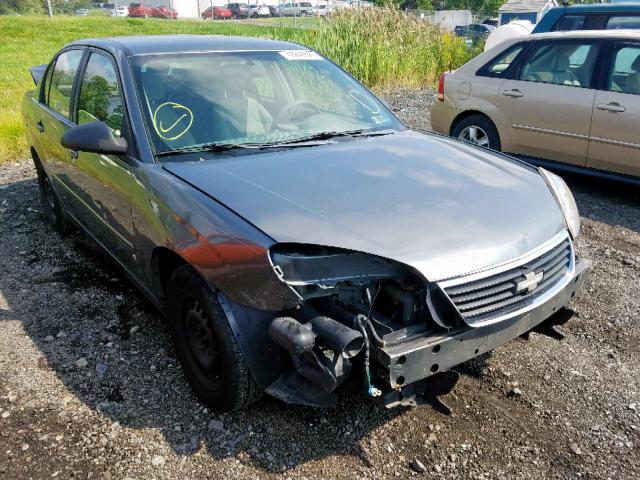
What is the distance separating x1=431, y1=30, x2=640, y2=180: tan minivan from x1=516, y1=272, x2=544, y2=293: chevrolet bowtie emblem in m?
3.75

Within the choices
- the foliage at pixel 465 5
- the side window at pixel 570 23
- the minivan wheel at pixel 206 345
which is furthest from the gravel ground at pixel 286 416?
the foliage at pixel 465 5

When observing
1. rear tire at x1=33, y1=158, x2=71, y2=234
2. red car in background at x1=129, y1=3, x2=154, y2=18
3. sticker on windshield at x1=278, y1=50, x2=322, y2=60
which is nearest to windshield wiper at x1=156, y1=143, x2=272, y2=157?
sticker on windshield at x1=278, y1=50, x2=322, y2=60

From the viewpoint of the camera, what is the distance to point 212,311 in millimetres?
2574

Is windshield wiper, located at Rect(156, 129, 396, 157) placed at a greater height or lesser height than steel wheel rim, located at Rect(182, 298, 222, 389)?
greater

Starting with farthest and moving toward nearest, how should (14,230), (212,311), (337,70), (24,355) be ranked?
(14,230) < (337,70) < (24,355) < (212,311)

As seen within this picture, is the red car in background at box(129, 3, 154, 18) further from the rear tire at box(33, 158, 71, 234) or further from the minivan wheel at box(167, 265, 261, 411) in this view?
the minivan wheel at box(167, 265, 261, 411)

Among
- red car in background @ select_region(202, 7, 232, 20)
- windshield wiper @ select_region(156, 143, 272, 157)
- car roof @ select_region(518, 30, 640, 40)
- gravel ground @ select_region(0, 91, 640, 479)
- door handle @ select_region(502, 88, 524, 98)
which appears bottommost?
gravel ground @ select_region(0, 91, 640, 479)

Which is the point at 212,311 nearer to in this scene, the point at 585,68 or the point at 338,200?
the point at 338,200

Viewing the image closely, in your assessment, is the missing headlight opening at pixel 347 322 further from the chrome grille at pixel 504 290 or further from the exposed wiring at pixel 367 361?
the chrome grille at pixel 504 290

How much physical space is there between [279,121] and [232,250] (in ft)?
4.45

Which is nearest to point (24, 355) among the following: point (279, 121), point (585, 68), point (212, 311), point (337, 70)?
point (212, 311)

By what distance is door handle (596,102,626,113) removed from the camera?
5.64m

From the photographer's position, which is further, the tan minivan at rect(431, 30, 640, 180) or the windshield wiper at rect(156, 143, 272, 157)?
the tan minivan at rect(431, 30, 640, 180)

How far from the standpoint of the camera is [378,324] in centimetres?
230
